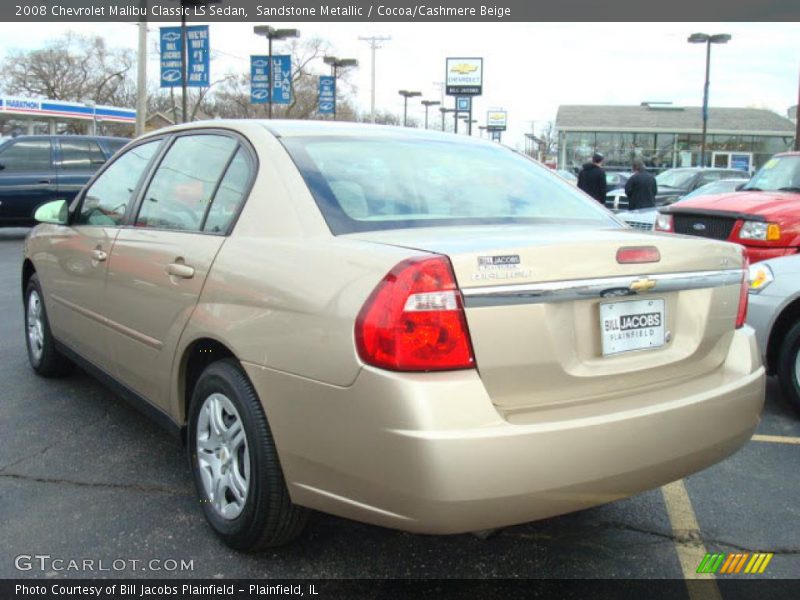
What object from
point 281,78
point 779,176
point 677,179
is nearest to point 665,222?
point 779,176

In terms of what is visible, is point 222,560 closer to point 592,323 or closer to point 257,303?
point 257,303

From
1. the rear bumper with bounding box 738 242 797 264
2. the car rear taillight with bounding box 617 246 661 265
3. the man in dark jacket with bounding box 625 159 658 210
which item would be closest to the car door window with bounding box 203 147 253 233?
the car rear taillight with bounding box 617 246 661 265

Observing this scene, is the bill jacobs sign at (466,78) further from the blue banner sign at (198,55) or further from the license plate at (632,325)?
the license plate at (632,325)

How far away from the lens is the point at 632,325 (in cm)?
243

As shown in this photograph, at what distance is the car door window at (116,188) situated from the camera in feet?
12.5

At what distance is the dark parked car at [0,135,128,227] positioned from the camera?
13.3 metres

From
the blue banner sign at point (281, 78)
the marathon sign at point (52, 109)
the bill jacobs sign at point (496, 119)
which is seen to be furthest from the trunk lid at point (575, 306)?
the bill jacobs sign at point (496, 119)

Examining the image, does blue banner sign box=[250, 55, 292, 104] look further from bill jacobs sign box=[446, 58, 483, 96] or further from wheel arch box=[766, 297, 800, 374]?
wheel arch box=[766, 297, 800, 374]

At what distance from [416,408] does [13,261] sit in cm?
1072

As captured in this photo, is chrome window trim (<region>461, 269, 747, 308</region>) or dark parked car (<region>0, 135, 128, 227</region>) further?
dark parked car (<region>0, 135, 128, 227</region>)

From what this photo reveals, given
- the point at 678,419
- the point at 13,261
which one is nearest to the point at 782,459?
the point at 678,419

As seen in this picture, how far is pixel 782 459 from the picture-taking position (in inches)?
150

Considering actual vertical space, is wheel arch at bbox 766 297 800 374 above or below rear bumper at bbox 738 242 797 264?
below


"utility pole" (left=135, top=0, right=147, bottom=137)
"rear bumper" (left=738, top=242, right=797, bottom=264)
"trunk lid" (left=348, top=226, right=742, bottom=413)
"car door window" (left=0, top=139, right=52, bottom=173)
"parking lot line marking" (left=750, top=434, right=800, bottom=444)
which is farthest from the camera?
"utility pole" (left=135, top=0, right=147, bottom=137)
